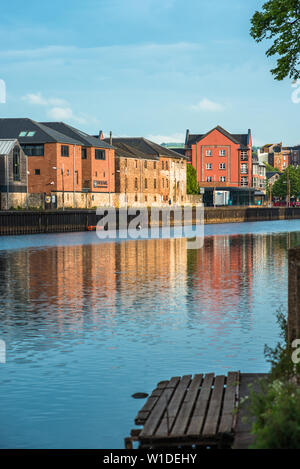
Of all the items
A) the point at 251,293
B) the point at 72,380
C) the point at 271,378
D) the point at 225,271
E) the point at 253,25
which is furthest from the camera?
the point at 225,271

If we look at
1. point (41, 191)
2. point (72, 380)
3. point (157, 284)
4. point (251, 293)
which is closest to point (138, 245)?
point (157, 284)

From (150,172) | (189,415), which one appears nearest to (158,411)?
(189,415)

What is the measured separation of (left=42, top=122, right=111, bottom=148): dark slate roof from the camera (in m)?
119

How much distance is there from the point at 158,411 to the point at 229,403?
3.36 feet

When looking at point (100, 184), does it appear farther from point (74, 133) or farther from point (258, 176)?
point (258, 176)

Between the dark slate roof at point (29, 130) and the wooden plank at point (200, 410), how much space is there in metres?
99.5

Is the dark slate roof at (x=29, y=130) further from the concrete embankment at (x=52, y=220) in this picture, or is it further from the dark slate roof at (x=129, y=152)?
the concrete embankment at (x=52, y=220)

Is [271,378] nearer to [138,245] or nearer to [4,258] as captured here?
[4,258]

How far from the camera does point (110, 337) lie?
1748 centimetres

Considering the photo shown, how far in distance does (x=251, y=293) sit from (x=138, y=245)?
3307cm

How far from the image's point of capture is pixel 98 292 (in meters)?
26.7

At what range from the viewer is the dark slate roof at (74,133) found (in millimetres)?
118812

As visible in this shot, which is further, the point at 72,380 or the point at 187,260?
the point at 187,260

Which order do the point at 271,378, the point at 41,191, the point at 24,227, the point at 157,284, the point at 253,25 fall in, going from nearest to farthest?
the point at 271,378 < the point at 253,25 < the point at 157,284 < the point at 24,227 < the point at 41,191
